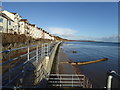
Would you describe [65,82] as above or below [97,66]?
above

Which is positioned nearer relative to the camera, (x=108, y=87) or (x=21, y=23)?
(x=108, y=87)

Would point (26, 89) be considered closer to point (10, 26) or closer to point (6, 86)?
point (6, 86)

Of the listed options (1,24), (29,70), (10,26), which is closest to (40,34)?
(10,26)

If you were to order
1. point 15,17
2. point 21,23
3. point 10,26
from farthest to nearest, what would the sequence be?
point 21,23
point 15,17
point 10,26

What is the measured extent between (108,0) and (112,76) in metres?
1.64

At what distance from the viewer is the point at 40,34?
7075 cm

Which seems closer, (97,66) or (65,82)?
(65,82)

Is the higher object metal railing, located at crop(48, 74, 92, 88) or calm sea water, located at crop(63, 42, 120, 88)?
metal railing, located at crop(48, 74, 92, 88)

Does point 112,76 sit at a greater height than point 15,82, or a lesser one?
greater

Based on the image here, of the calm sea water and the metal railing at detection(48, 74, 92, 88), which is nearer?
the metal railing at detection(48, 74, 92, 88)

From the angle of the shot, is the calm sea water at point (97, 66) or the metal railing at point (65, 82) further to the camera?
the calm sea water at point (97, 66)

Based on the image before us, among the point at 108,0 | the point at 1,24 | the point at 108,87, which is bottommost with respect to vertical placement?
the point at 108,87

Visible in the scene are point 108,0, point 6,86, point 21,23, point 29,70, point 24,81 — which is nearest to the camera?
point 6,86

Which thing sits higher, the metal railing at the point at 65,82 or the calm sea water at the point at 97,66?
the metal railing at the point at 65,82
